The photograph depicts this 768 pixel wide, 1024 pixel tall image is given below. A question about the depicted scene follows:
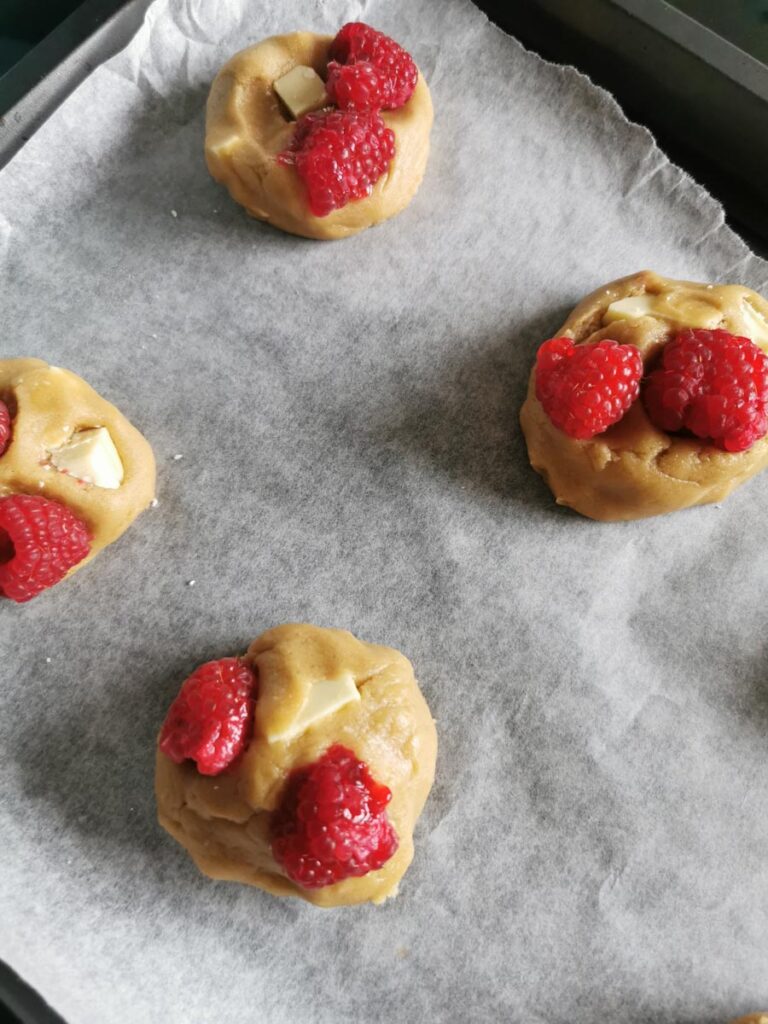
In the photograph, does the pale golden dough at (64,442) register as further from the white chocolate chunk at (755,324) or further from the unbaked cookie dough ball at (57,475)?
the white chocolate chunk at (755,324)

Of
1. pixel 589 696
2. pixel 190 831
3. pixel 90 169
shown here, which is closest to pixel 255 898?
pixel 190 831

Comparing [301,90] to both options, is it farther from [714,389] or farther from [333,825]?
[333,825]

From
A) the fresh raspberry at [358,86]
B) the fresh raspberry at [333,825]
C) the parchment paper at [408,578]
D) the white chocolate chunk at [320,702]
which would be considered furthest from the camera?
the fresh raspberry at [358,86]

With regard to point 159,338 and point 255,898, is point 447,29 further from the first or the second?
point 255,898

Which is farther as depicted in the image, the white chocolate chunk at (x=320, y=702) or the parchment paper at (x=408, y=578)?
the parchment paper at (x=408, y=578)

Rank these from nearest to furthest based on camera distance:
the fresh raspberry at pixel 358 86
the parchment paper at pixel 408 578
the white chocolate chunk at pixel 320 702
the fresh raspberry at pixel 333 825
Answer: the fresh raspberry at pixel 333 825, the white chocolate chunk at pixel 320 702, the parchment paper at pixel 408 578, the fresh raspberry at pixel 358 86

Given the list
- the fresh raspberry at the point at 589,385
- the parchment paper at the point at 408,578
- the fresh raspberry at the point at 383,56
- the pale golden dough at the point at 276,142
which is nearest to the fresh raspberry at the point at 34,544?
the parchment paper at the point at 408,578
